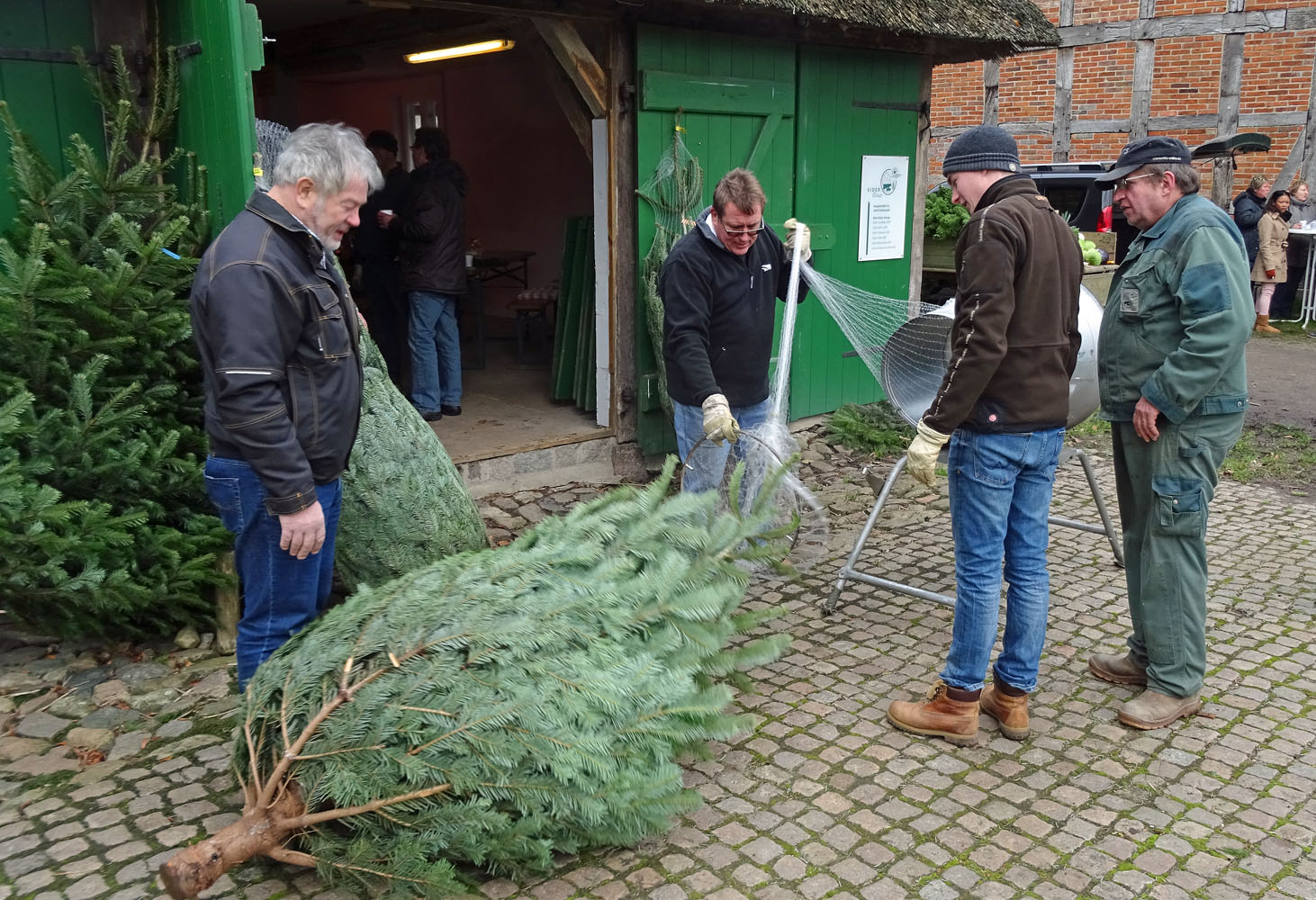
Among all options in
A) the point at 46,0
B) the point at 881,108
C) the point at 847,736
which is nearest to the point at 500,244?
the point at 881,108

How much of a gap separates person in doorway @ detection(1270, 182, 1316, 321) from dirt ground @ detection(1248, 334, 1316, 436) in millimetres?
1570

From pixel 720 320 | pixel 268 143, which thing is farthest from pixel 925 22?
pixel 268 143

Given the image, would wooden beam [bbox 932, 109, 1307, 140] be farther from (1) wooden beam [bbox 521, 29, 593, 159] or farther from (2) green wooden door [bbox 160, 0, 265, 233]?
(2) green wooden door [bbox 160, 0, 265, 233]

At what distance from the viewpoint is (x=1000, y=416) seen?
345cm

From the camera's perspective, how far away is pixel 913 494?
6633 mm

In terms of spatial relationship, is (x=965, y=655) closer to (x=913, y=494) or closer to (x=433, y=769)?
(x=433, y=769)

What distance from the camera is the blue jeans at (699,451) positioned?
187 inches

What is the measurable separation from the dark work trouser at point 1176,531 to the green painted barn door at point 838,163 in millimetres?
3959

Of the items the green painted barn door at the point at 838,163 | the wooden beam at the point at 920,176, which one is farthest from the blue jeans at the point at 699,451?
the wooden beam at the point at 920,176

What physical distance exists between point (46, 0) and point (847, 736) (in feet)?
13.8

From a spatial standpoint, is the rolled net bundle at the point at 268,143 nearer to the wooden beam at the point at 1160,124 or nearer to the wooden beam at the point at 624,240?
the wooden beam at the point at 624,240

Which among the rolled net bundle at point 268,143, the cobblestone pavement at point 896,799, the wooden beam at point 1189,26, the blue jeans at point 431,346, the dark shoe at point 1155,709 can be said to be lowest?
the cobblestone pavement at point 896,799

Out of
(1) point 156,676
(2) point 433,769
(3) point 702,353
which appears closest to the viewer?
(2) point 433,769

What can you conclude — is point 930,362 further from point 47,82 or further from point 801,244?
point 47,82
